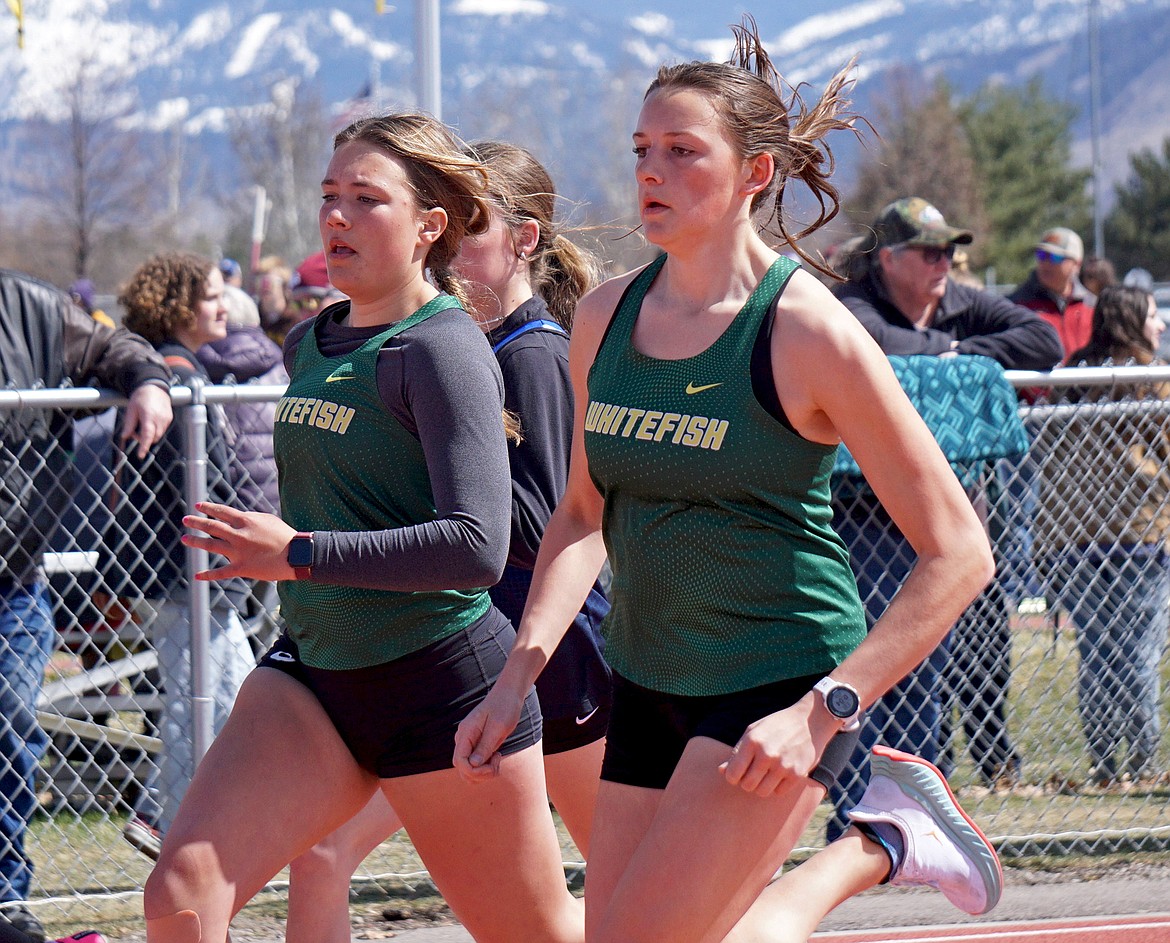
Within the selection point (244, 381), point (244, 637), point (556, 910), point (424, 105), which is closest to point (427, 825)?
point (556, 910)

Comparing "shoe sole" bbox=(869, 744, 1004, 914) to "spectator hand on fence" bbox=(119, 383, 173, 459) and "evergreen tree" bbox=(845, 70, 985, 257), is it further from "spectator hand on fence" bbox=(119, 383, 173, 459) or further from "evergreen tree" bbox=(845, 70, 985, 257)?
"evergreen tree" bbox=(845, 70, 985, 257)

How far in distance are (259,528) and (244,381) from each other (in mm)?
3668

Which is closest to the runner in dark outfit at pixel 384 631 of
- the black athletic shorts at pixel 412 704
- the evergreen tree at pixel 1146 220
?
the black athletic shorts at pixel 412 704

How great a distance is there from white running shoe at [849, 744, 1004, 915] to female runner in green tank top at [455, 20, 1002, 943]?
0.88 ft

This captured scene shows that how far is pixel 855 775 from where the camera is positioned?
205 inches

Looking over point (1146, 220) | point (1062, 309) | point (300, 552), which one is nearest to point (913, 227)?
point (300, 552)

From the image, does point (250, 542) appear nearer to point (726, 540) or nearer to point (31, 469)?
point (726, 540)

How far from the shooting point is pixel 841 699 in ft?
7.82

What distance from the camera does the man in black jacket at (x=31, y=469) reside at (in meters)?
4.36

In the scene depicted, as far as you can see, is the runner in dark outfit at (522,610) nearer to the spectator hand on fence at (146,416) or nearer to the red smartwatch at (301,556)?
the red smartwatch at (301,556)

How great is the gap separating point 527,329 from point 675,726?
4.18 ft

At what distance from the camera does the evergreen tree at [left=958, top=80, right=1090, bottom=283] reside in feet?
210

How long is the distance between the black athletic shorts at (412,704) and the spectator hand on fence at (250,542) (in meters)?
0.37

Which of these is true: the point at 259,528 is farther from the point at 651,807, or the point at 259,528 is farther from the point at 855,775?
the point at 855,775
